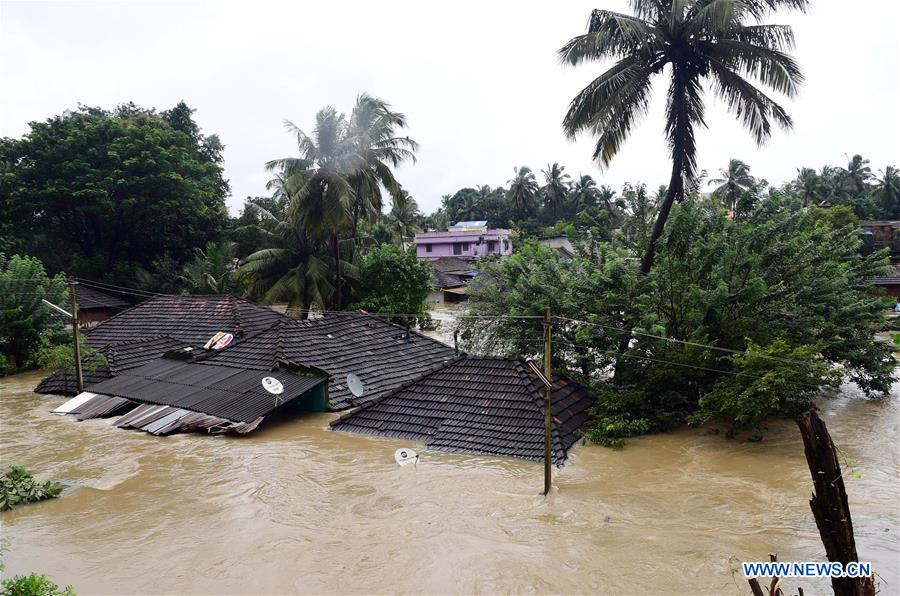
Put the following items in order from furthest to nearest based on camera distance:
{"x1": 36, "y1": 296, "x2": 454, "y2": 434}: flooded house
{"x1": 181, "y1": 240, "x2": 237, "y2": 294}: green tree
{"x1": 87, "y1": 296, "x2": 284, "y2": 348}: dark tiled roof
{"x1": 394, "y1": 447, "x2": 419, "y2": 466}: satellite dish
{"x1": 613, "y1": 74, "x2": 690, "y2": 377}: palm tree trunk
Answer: {"x1": 181, "y1": 240, "x2": 237, "y2": 294}: green tree, {"x1": 87, "y1": 296, "x2": 284, "y2": 348}: dark tiled roof, {"x1": 36, "y1": 296, "x2": 454, "y2": 434}: flooded house, {"x1": 613, "y1": 74, "x2": 690, "y2": 377}: palm tree trunk, {"x1": 394, "y1": 447, "x2": 419, "y2": 466}: satellite dish

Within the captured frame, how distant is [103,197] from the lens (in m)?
28.2

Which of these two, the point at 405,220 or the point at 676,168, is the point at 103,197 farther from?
the point at 405,220

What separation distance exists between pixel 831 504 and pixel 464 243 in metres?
47.0

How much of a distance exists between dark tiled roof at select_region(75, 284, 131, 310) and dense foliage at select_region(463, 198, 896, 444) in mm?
23301

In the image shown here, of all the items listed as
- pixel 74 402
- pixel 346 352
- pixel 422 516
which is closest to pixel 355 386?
pixel 346 352

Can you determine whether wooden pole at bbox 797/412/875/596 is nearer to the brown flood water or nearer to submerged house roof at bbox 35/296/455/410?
the brown flood water

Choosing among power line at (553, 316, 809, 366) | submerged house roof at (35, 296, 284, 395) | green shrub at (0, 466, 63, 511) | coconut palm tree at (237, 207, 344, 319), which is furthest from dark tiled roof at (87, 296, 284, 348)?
power line at (553, 316, 809, 366)

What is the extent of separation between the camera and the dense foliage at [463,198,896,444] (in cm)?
1341

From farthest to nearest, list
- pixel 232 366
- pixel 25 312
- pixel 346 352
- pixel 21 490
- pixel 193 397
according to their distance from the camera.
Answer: pixel 25 312
pixel 346 352
pixel 232 366
pixel 193 397
pixel 21 490

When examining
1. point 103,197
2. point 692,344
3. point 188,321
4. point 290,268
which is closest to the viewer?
point 692,344

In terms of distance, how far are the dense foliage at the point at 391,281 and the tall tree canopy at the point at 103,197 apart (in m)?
11.3

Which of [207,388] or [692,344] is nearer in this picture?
[692,344]

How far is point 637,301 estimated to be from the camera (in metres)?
14.2

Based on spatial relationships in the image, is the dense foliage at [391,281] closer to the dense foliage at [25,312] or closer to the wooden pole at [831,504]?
the dense foliage at [25,312]
